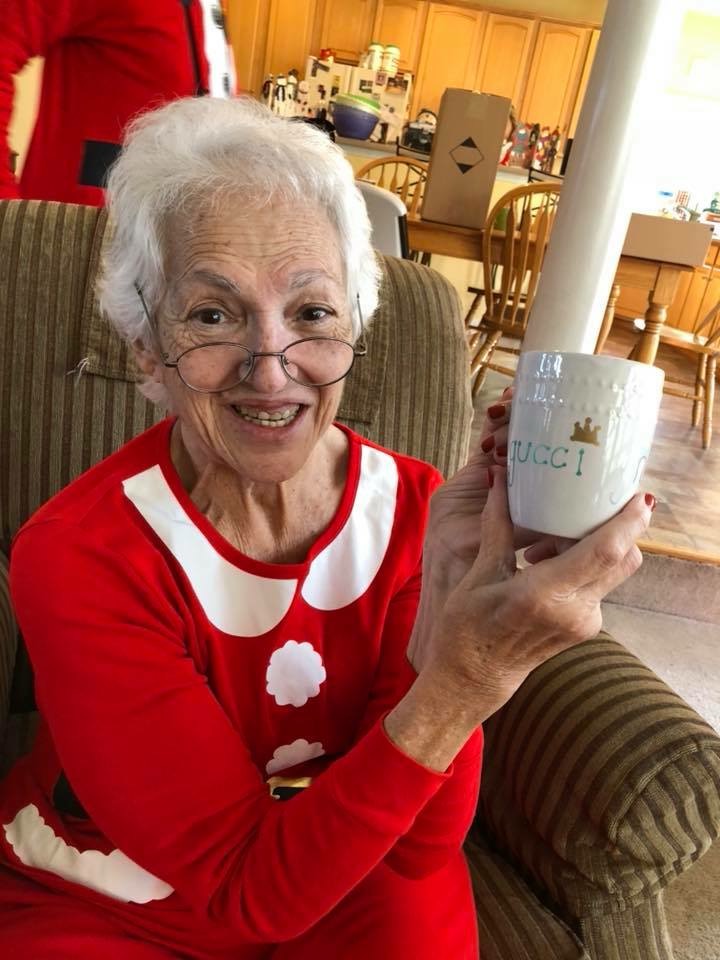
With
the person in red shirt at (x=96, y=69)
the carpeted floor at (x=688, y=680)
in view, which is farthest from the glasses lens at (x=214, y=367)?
the carpeted floor at (x=688, y=680)

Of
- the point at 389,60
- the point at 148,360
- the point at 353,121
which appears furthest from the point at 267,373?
the point at 389,60

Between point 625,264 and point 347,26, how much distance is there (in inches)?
212

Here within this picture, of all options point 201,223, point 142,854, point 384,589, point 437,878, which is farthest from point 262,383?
point 437,878

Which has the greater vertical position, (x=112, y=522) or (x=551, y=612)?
(x=551, y=612)

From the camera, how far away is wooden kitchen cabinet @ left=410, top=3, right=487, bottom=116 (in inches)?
283

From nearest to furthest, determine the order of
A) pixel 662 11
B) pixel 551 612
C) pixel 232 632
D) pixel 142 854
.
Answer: pixel 551 612 → pixel 142 854 → pixel 232 632 → pixel 662 11

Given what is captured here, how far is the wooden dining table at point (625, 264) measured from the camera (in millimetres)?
3141

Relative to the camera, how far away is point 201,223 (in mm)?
738

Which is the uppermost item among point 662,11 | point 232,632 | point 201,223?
point 662,11

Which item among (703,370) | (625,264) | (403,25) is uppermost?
(403,25)

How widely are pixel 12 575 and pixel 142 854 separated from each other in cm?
28

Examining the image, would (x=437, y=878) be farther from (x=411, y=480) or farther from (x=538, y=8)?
(x=538, y=8)

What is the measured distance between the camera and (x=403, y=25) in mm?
7203

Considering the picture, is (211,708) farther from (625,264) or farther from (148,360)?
(625,264)
